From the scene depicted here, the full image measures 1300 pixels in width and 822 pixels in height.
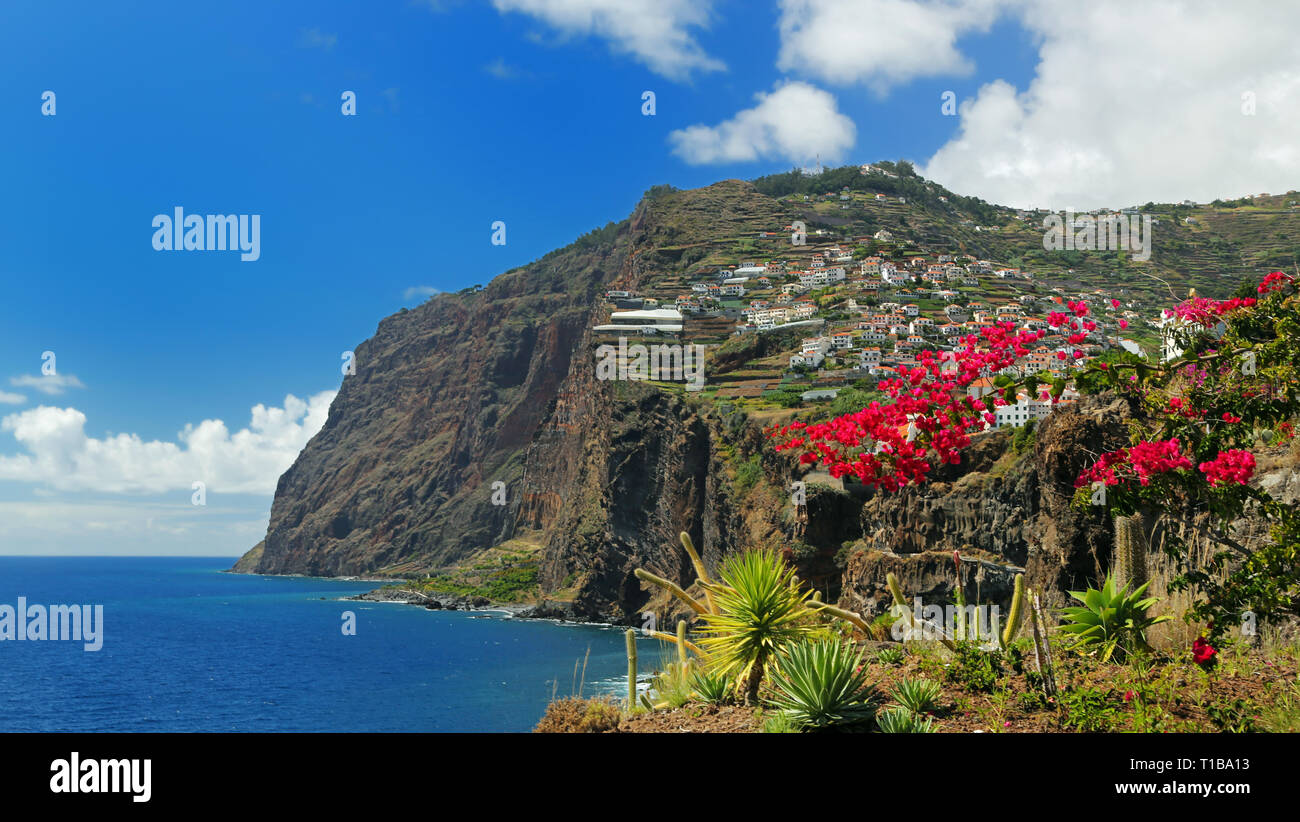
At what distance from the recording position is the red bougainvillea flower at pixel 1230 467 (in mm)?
5688

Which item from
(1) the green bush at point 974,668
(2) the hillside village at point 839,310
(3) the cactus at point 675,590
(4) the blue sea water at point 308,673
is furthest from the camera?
(2) the hillside village at point 839,310

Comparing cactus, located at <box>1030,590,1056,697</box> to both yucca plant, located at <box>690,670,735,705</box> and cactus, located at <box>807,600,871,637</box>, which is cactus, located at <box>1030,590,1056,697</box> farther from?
yucca plant, located at <box>690,670,735,705</box>

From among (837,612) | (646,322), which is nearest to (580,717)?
(837,612)

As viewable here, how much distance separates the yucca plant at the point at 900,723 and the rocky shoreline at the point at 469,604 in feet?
302

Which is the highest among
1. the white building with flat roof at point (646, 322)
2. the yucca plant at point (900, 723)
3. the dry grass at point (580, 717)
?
the white building with flat roof at point (646, 322)

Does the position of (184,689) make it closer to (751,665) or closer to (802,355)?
(802,355)

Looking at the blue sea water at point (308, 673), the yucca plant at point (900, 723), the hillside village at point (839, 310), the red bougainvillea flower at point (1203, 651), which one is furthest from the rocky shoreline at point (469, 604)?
the red bougainvillea flower at point (1203, 651)

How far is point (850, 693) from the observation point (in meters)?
6.03

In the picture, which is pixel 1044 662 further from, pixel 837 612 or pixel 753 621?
pixel 753 621

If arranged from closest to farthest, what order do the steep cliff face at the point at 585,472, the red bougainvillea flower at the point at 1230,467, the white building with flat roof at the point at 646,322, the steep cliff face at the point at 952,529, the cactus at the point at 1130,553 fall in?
the red bougainvillea flower at the point at 1230,467 < the cactus at the point at 1130,553 < the steep cliff face at the point at 952,529 < the steep cliff face at the point at 585,472 < the white building with flat roof at the point at 646,322

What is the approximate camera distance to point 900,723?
5766mm

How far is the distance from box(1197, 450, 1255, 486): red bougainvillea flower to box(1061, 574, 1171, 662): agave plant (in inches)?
62.8

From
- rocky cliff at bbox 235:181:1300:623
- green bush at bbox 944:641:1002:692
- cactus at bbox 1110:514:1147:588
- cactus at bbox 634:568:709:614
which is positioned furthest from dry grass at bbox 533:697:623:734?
rocky cliff at bbox 235:181:1300:623

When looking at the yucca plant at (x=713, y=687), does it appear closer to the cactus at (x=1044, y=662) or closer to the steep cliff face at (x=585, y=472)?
the cactus at (x=1044, y=662)
